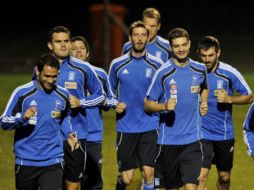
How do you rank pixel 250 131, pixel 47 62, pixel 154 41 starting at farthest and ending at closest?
pixel 154 41
pixel 250 131
pixel 47 62

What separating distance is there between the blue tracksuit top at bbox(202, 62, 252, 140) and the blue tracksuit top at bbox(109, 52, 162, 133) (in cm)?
71

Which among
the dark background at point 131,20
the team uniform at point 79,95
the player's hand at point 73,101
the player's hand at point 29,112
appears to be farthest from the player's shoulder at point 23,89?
the dark background at point 131,20

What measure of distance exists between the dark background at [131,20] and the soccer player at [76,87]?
19.6 meters

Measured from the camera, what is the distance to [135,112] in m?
11.1

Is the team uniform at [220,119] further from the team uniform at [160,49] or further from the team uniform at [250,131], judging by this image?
the team uniform at [160,49]

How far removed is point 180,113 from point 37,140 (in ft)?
5.92

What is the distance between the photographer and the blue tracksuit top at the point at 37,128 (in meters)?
8.98

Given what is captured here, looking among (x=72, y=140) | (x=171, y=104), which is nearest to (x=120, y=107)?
(x=171, y=104)

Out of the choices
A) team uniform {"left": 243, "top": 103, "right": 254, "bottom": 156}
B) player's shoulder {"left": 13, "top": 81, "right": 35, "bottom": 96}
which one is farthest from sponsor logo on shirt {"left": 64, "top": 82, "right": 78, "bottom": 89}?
team uniform {"left": 243, "top": 103, "right": 254, "bottom": 156}

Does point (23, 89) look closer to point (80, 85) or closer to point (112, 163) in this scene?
point (80, 85)

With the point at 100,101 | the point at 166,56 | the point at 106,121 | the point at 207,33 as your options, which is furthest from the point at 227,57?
the point at 100,101

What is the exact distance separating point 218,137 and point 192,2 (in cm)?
2460

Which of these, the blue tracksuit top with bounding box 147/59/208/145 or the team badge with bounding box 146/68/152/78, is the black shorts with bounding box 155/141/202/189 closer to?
the blue tracksuit top with bounding box 147/59/208/145

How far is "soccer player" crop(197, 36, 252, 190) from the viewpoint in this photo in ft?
35.1
